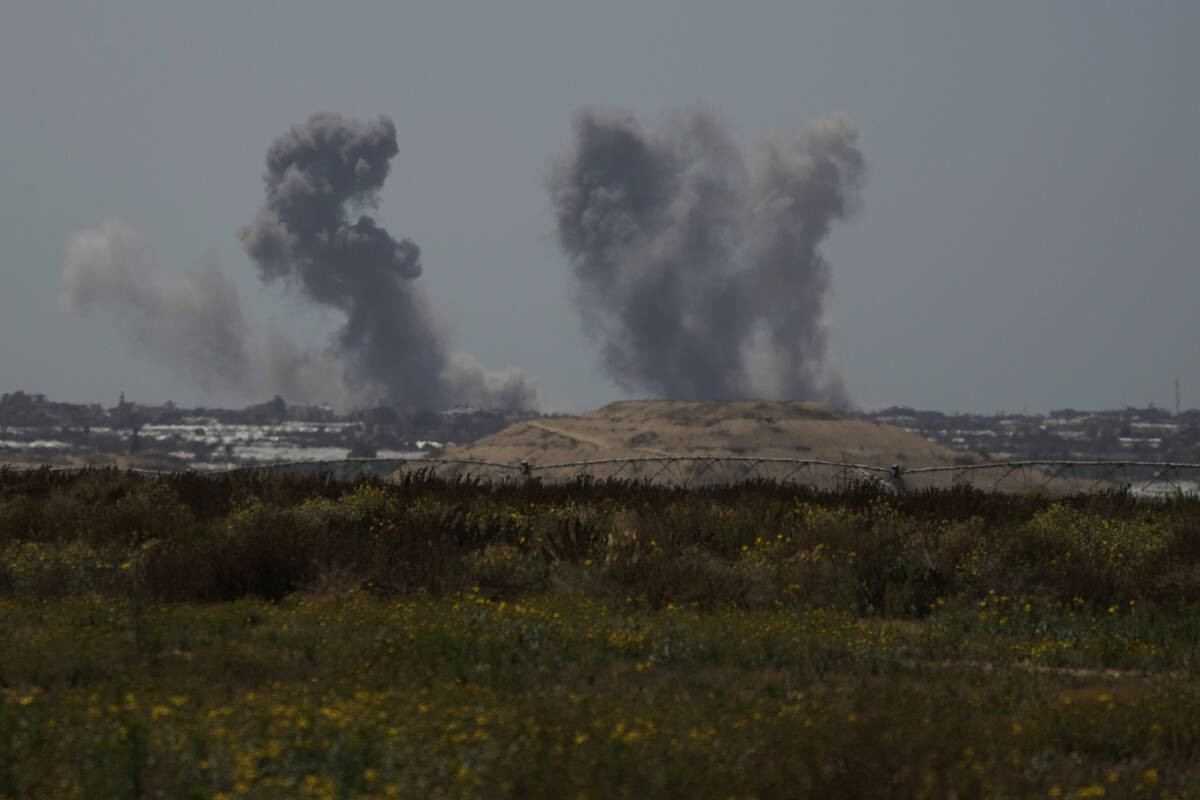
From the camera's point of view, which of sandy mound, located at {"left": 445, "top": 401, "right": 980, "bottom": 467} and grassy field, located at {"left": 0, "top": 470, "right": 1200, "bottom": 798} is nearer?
grassy field, located at {"left": 0, "top": 470, "right": 1200, "bottom": 798}

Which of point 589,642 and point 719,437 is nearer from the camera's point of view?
point 589,642

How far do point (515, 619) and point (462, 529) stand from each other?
185 inches

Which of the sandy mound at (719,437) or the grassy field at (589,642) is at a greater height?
the sandy mound at (719,437)

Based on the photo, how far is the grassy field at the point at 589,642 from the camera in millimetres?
6117

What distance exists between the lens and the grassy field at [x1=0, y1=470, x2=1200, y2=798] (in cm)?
612

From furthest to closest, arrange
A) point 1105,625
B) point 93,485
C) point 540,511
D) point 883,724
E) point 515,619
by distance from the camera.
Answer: point 93,485 → point 540,511 → point 1105,625 → point 515,619 → point 883,724

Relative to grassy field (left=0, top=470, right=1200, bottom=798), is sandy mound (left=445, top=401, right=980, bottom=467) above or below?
above

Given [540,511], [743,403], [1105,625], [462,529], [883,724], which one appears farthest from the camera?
[743,403]

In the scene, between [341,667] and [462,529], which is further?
[462,529]

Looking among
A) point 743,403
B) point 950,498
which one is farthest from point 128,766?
point 743,403

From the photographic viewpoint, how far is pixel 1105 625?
1152cm

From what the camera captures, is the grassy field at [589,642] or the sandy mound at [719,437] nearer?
the grassy field at [589,642]

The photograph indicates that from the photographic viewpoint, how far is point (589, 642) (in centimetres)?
1010

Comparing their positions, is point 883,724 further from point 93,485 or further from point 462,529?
point 93,485
